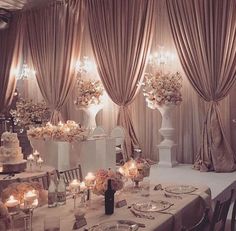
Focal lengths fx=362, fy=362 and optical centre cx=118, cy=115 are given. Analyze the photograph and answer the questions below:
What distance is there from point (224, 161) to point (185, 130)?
127cm

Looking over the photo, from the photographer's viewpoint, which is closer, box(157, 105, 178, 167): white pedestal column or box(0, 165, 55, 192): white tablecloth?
box(0, 165, 55, 192): white tablecloth

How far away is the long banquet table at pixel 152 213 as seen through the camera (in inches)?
97.8

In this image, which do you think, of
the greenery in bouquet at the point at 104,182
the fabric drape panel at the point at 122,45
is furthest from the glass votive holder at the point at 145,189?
the fabric drape panel at the point at 122,45

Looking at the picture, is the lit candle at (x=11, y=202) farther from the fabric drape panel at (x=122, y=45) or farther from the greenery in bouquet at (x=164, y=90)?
the fabric drape panel at (x=122, y=45)

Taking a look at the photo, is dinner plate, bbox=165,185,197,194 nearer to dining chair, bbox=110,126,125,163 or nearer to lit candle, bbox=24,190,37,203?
lit candle, bbox=24,190,37,203

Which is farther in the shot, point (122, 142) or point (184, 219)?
point (122, 142)

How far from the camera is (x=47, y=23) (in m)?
9.62

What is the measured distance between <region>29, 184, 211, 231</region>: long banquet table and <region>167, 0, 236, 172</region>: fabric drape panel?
3.64m

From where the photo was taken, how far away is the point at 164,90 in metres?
6.94

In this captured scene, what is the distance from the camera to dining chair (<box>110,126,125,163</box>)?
7477 mm

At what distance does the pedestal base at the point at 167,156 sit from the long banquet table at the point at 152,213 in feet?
12.8

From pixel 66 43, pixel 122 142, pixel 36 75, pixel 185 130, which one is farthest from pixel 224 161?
pixel 36 75

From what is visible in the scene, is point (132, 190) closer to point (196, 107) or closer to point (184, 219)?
point (184, 219)

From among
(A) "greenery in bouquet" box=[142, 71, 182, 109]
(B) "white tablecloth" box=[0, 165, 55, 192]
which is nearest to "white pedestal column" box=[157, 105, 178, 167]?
(A) "greenery in bouquet" box=[142, 71, 182, 109]
